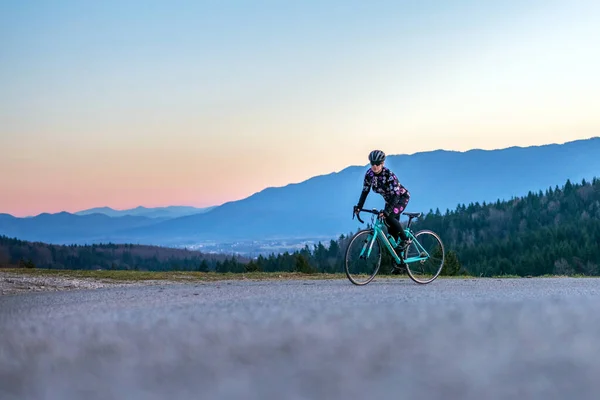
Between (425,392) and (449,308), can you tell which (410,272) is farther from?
(425,392)

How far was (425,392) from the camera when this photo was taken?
185 inches

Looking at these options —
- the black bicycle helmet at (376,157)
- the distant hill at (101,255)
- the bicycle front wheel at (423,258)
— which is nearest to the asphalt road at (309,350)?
the black bicycle helmet at (376,157)

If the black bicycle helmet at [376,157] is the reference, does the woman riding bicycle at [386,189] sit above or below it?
below

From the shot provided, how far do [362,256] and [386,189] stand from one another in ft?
4.78

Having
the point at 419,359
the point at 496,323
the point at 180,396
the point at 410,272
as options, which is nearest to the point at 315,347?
the point at 419,359

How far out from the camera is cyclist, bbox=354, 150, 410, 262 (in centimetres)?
1332

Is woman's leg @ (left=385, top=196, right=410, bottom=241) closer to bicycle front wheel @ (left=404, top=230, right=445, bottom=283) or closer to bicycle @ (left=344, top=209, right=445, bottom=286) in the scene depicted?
bicycle @ (left=344, top=209, right=445, bottom=286)

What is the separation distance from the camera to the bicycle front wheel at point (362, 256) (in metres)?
13.3

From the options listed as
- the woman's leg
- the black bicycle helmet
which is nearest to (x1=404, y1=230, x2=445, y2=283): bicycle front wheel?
the woman's leg

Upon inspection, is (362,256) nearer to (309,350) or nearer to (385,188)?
(385,188)

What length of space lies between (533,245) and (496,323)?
127602 mm

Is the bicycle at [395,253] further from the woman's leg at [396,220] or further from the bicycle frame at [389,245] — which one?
the woman's leg at [396,220]

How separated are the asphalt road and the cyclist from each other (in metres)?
4.75

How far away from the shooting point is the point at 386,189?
530 inches
